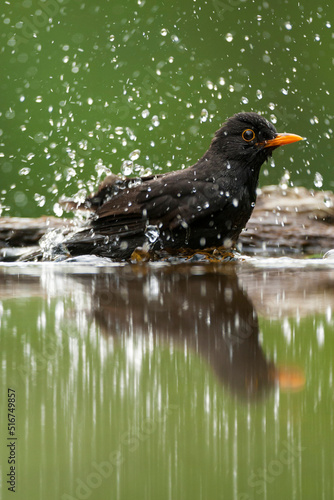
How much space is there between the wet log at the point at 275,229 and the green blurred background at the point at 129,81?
1.90 meters

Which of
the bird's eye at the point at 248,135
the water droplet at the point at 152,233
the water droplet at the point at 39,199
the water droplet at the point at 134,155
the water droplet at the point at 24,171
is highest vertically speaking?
the water droplet at the point at 134,155

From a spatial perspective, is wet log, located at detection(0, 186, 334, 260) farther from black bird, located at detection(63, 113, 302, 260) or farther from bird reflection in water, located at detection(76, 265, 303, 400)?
bird reflection in water, located at detection(76, 265, 303, 400)

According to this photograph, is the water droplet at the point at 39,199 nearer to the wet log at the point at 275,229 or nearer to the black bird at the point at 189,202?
the wet log at the point at 275,229

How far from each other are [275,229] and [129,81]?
10.4 ft

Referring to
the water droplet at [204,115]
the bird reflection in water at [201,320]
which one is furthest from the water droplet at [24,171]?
the bird reflection in water at [201,320]

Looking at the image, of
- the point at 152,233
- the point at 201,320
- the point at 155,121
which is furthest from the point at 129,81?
the point at 201,320

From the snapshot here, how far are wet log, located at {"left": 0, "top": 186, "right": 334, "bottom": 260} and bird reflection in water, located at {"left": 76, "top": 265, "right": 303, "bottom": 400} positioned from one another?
2.30m

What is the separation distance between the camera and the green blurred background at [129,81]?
7.00 meters

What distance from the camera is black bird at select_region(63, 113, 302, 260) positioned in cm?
409

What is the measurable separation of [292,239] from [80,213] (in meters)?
1.70

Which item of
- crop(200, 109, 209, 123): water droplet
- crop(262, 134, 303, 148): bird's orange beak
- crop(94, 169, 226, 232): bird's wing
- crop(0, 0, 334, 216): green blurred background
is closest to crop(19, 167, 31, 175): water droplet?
crop(0, 0, 334, 216): green blurred background

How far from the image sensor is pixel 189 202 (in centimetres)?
Answer: 412

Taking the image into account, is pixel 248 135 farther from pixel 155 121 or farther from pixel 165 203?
pixel 155 121

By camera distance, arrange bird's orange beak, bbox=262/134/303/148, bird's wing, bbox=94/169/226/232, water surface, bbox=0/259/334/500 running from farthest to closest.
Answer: bird's orange beak, bbox=262/134/303/148, bird's wing, bbox=94/169/226/232, water surface, bbox=0/259/334/500
